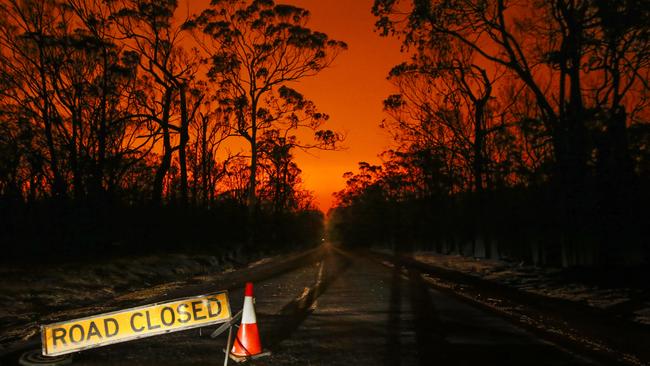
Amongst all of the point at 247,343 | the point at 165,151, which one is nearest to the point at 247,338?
the point at 247,343

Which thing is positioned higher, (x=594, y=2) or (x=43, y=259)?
(x=594, y=2)

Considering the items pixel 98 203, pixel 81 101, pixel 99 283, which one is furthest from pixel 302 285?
pixel 81 101

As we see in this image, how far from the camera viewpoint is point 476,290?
42.3 ft

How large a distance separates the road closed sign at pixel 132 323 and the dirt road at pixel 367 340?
0.83 ft

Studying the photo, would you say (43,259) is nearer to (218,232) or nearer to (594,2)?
(218,232)

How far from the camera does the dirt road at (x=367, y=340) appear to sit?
5672 mm

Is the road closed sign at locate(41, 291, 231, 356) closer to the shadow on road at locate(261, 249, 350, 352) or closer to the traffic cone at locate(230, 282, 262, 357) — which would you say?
the traffic cone at locate(230, 282, 262, 357)

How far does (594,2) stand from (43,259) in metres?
20.4

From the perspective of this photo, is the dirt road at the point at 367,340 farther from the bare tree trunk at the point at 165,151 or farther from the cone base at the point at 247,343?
the bare tree trunk at the point at 165,151

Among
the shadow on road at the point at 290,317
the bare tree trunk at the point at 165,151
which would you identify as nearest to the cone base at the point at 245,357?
the shadow on road at the point at 290,317

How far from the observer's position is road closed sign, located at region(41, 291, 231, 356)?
5547mm

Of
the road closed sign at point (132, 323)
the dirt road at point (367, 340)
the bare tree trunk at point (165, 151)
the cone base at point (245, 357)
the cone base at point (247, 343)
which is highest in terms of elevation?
the bare tree trunk at point (165, 151)

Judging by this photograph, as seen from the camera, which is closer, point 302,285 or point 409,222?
point 302,285

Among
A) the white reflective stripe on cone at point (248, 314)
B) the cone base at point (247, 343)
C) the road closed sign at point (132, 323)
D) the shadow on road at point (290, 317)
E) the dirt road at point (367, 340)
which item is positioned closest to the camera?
the road closed sign at point (132, 323)
